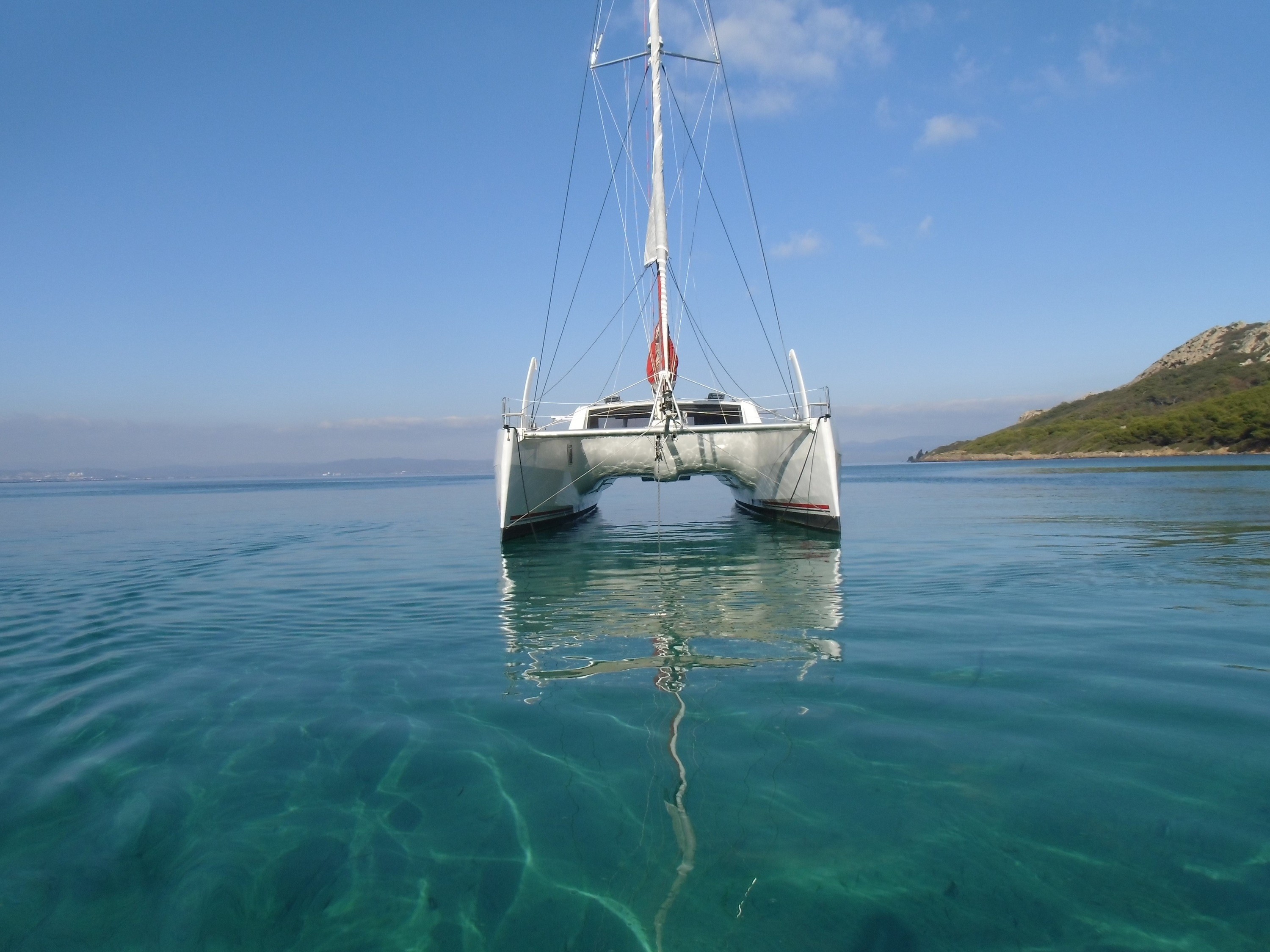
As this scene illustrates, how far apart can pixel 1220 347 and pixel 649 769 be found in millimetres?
164666

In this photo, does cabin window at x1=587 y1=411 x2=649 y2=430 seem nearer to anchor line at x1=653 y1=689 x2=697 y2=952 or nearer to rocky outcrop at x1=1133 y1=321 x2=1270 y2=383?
anchor line at x1=653 y1=689 x2=697 y2=952

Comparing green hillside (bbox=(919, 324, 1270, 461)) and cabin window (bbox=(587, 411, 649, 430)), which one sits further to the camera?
green hillside (bbox=(919, 324, 1270, 461))

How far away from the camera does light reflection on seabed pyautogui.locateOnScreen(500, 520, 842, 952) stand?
5.07 metres

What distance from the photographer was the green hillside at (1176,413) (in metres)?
70.1

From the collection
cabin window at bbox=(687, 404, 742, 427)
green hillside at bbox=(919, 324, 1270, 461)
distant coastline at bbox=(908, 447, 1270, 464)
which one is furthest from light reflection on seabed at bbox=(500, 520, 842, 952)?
green hillside at bbox=(919, 324, 1270, 461)

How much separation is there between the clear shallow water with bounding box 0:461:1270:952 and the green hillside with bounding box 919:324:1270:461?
78.1m

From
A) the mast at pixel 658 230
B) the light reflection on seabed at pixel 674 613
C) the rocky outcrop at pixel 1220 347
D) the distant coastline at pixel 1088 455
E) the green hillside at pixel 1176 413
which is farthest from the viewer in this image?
the rocky outcrop at pixel 1220 347

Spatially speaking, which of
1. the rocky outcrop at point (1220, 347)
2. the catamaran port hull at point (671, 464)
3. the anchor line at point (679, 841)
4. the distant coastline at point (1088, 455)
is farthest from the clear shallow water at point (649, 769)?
the rocky outcrop at point (1220, 347)

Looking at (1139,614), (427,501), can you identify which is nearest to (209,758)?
(1139,614)

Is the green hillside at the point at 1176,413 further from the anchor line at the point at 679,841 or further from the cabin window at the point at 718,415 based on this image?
the anchor line at the point at 679,841

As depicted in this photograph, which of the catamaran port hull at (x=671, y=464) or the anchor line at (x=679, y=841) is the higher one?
the catamaran port hull at (x=671, y=464)

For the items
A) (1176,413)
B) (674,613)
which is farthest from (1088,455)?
(674,613)

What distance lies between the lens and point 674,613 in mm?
7164

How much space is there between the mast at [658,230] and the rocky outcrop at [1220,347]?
132 metres
